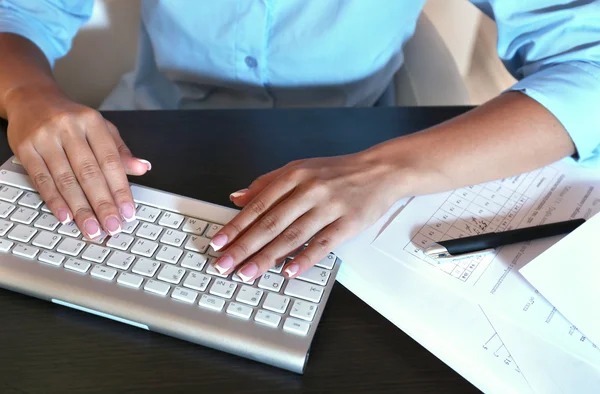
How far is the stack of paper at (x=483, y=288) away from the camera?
415mm

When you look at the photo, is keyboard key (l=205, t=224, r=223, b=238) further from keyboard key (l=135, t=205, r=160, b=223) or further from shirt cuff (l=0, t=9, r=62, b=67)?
shirt cuff (l=0, t=9, r=62, b=67)

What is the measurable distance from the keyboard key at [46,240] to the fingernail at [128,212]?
6 cm

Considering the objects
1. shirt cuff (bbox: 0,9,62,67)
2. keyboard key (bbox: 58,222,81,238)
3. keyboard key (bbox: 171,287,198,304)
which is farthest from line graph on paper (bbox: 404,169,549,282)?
shirt cuff (bbox: 0,9,62,67)

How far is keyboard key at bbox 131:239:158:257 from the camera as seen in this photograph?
47 cm

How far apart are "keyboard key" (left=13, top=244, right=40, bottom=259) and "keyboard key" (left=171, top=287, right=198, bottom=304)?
13 cm

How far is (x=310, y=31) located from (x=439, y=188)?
334 mm

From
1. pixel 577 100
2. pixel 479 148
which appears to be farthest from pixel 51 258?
pixel 577 100

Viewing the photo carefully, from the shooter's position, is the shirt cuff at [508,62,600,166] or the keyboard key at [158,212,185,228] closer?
the keyboard key at [158,212,185,228]

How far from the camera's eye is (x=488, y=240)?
502mm

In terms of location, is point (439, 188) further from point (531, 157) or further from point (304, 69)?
point (304, 69)

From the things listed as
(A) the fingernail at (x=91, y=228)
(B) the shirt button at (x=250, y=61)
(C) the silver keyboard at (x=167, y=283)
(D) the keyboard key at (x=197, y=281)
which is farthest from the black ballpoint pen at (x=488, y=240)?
(B) the shirt button at (x=250, y=61)

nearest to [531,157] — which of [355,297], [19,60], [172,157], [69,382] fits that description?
[355,297]

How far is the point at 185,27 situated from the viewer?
2.56ft

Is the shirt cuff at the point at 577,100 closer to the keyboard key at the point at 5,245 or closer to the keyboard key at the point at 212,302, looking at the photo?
the keyboard key at the point at 212,302
